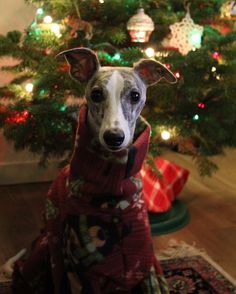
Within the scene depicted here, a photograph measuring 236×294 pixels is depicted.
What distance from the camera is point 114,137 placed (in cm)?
105

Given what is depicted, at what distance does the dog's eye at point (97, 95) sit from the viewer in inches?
43.9

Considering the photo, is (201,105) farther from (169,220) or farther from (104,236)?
(104,236)

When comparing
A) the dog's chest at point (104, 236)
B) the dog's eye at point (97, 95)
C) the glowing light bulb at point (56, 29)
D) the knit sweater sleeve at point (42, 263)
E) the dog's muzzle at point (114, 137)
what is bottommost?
the knit sweater sleeve at point (42, 263)

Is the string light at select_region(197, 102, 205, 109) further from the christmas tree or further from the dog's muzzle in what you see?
the dog's muzzle

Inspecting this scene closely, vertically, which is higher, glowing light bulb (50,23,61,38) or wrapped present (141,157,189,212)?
glowing light bulb (50,23,61,38)

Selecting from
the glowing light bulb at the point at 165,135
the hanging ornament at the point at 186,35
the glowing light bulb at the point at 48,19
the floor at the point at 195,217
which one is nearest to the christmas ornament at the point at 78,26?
the glowing light bulb at the point at 48,19

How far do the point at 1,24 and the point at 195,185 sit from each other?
1407 millimetres

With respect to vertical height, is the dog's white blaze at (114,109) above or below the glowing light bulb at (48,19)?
above

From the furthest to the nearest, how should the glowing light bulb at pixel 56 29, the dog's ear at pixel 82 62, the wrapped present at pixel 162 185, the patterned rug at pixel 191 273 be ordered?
the wrapped present at pixel 162 185
the glowing light bulb at pixel 56 29
the patterned rug at pixel 191 273
the dog's ear at pixel 82 62

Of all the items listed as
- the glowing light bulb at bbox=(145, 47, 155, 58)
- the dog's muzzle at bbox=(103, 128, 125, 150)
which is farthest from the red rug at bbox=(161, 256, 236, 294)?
the glowing light bulb at bbox=(145, 47, 155, 58)

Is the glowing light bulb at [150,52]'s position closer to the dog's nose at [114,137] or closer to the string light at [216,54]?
the string light at [216,54]

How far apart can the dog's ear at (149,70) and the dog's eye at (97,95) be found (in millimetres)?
151

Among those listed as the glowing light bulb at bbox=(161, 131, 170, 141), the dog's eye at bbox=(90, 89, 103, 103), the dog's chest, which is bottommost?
the glowing light bulb at bbox=(161, 131, 170, 141)

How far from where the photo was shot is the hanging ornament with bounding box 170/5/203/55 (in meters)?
1.93
